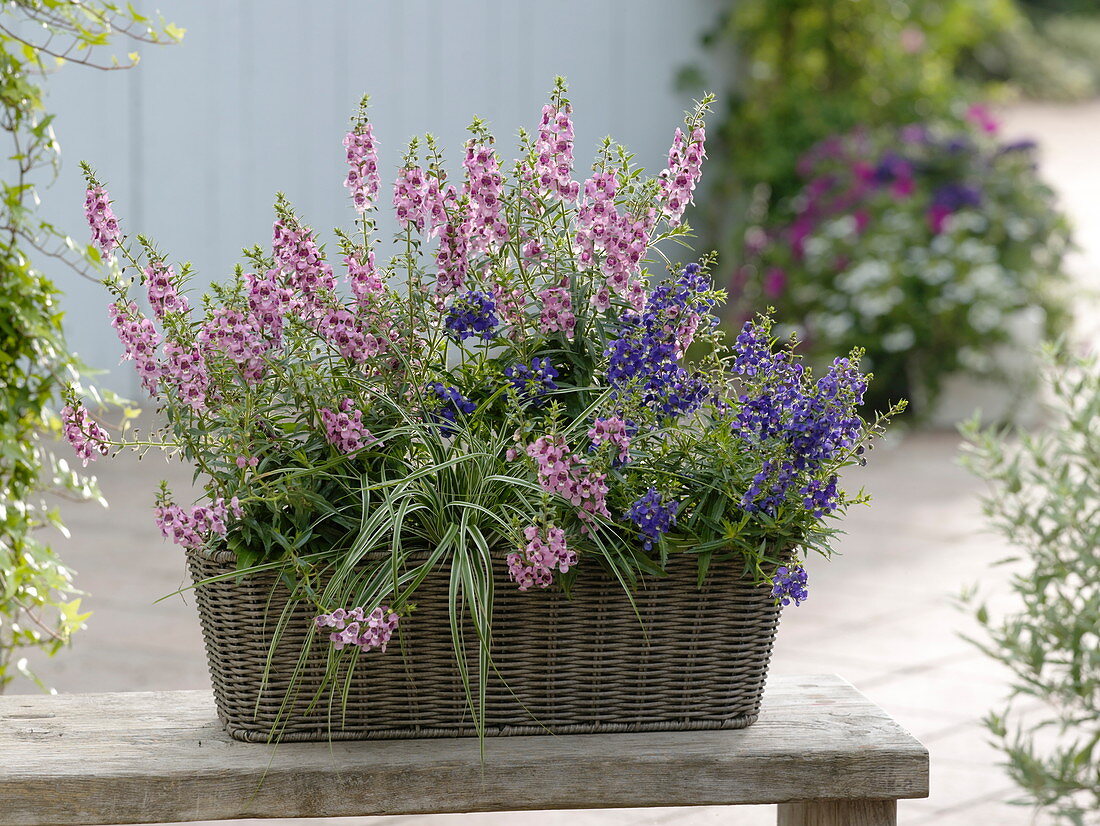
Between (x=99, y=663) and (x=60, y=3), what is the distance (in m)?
1.71

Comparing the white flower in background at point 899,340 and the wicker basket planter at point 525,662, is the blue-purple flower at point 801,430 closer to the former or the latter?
the wicker basket planter at point 525,662

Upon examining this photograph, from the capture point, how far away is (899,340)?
6.16 meters

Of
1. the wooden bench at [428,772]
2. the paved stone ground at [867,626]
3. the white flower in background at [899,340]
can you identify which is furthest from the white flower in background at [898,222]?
the wooden bench at [428,772]

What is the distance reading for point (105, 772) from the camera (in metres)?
1.44

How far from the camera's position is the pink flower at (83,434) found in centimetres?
151

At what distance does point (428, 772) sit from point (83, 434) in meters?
0.53

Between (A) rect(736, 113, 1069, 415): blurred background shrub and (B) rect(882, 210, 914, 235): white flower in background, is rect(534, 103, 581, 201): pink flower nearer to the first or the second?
(A) rect(736, 113, 1069, 415): blurred background shrub

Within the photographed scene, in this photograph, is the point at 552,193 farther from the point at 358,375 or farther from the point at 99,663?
the point at 99,663

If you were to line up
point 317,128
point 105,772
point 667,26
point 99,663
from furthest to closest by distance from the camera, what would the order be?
point 667,26, point 317,128, point 99,663, point 105,772

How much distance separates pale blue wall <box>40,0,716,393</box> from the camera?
581cm

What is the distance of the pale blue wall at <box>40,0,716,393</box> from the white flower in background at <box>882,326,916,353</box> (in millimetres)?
1682

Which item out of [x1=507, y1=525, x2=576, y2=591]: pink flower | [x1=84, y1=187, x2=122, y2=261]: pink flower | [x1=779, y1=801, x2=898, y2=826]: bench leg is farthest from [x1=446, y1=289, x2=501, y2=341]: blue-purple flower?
[x1=779, y1=801, x2=898, y2=826]: bench leg

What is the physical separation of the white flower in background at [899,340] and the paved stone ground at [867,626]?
26.7 inches

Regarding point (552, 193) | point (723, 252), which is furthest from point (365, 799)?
point (723, 252)
